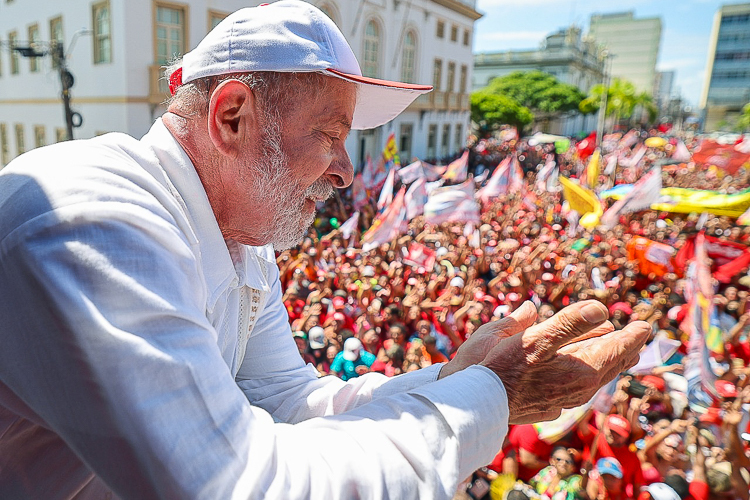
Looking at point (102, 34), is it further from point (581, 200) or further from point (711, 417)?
point (711, 417)

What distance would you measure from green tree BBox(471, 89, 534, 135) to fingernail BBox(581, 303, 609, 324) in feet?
121

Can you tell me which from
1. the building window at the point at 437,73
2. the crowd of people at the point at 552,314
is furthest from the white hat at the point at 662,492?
the building window at the point at 437,73

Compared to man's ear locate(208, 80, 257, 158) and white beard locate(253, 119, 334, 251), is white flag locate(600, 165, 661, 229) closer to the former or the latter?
white beard locate(253, 119, 334, 251)

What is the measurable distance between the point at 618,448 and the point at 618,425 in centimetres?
16

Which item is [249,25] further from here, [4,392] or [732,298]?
[732,298]

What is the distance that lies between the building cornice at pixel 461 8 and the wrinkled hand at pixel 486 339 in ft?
85.9

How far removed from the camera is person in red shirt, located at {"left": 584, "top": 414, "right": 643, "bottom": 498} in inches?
138

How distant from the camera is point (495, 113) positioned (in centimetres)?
3606

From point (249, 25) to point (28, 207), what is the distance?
1.71ft

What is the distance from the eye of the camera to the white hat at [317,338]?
17.5 ft

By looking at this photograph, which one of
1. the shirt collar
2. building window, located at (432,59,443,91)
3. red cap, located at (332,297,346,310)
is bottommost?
red cap, located at (332,297,346,310)

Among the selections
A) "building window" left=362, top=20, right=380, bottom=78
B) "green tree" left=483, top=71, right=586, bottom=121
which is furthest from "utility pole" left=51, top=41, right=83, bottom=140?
"green tree" left=483, top=71, right=586, bottom=121

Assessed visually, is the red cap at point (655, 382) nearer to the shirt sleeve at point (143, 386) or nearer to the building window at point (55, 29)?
the shirt sleeve at point (143, 386)

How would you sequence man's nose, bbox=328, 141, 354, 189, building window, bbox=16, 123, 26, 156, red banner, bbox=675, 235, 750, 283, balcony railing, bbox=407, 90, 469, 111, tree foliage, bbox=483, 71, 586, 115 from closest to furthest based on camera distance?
1. man's nose, bbox=328, 141, 354, 189
2. red banner, bbox=675, 235, 750, 283
3. building window, bbox=16, 123, 26, 156
4. balcony railing, bbox=407, 90, 469, 111
5. tree foliage, bbox=483, 71, 586, 115
